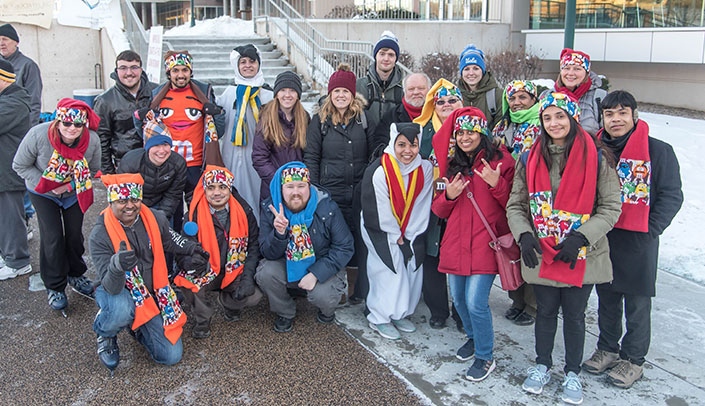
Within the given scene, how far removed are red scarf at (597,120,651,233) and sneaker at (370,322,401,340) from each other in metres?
1.73

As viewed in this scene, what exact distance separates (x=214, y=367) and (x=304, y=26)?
38.5ft

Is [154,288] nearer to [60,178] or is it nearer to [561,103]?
[60,178]

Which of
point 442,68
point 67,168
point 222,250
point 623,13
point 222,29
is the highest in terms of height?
point 623,13

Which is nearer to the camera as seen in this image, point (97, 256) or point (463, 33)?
point (97, 256)

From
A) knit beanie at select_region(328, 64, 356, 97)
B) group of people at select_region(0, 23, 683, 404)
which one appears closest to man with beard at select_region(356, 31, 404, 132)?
group of people at select_region(0, 23, 683, 404)

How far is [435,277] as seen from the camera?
4559 millimetres

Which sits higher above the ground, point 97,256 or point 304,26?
point 304,26

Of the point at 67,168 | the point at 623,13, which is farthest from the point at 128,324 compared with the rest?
the point at 623,13

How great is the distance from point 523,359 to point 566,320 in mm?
586

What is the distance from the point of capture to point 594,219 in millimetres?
3371

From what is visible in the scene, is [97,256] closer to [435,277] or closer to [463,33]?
[435,277]

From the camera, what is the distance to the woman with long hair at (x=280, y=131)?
487 cm

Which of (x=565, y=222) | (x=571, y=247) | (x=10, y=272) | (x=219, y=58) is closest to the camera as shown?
(x=571, y=247)

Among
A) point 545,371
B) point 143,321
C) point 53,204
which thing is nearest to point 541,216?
point 545,371
